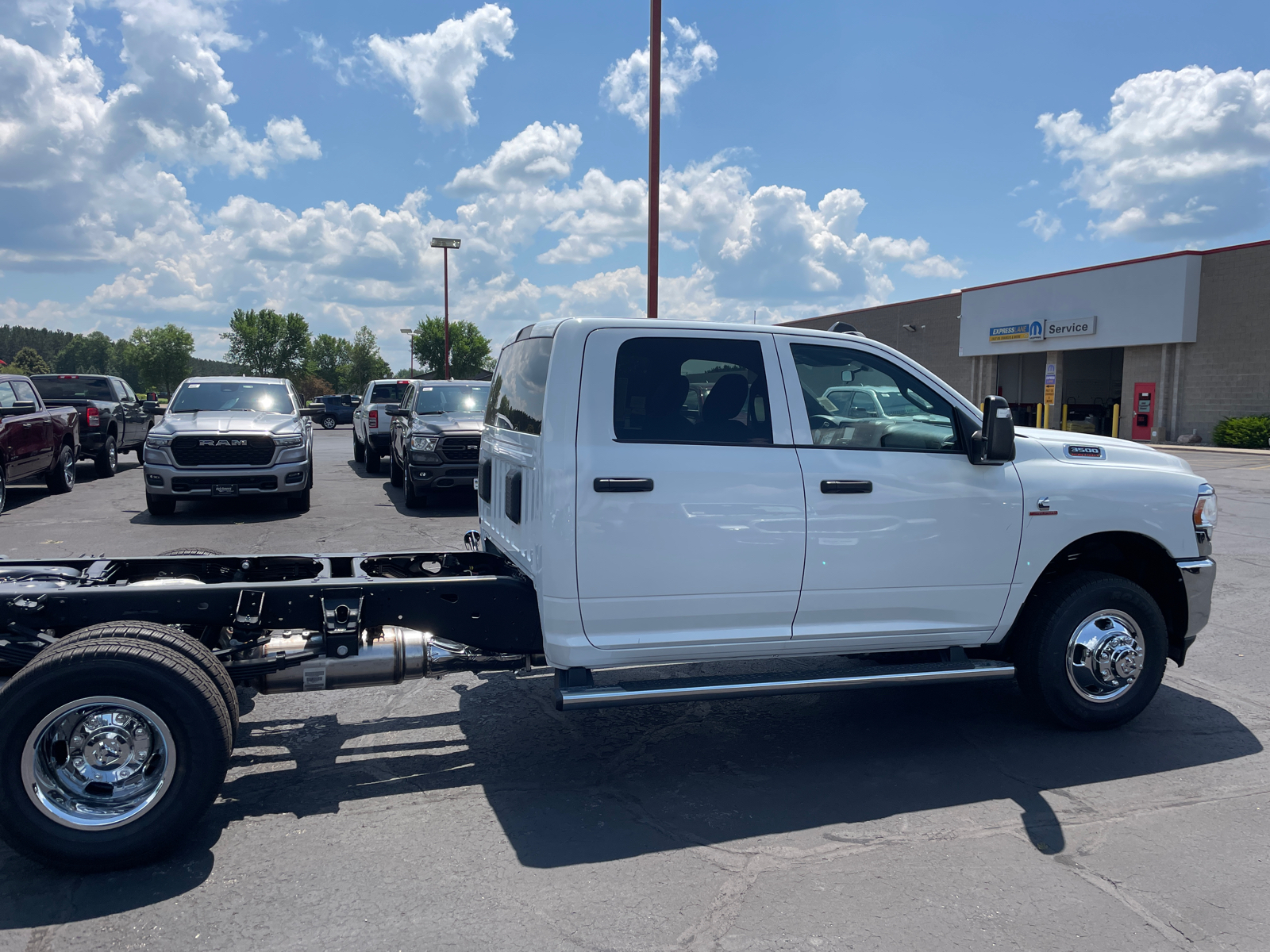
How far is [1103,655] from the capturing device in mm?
4719

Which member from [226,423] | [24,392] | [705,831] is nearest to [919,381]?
[705,831]

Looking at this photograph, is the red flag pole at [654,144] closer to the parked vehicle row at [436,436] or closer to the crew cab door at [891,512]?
the parked vehicle row at [436,436]

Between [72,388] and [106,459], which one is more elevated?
[72,388]

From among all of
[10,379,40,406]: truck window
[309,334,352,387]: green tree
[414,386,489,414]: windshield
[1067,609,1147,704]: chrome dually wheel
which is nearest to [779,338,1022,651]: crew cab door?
[1067,609,1147,704]: chrome dually wheel

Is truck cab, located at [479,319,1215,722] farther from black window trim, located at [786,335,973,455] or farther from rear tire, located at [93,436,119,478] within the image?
rear tire, located at [93,436,119,478]

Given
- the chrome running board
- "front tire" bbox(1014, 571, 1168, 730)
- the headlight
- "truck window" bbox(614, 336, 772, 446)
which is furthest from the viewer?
the headlight

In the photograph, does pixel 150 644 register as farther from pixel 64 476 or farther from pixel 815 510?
pixel 64 476

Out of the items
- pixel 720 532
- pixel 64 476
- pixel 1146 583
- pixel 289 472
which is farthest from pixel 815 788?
pixel 64 476

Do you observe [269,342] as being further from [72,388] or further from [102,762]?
[102,762]

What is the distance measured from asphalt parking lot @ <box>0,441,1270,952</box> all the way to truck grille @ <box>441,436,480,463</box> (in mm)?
7209

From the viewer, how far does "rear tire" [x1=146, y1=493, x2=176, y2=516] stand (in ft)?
38.5

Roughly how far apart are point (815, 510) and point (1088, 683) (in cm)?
184

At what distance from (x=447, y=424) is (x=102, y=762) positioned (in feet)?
31.3

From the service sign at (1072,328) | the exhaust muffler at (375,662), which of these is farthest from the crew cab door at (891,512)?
the service sign at (1072,328)
